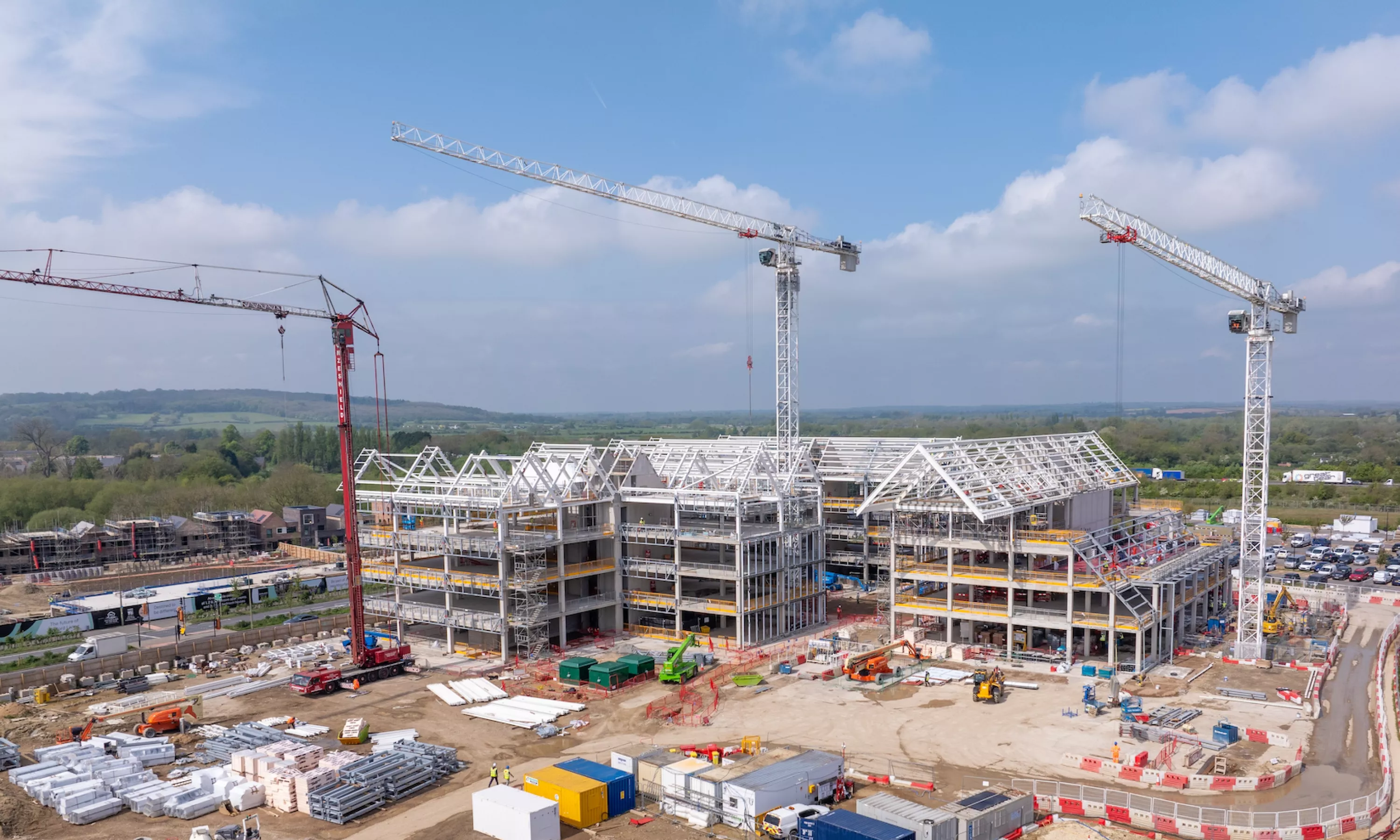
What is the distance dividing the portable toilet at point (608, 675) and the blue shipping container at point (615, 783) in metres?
12.7

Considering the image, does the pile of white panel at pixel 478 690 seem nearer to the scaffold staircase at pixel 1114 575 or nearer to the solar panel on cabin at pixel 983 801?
the solar panel on cabin at pixel 983 801

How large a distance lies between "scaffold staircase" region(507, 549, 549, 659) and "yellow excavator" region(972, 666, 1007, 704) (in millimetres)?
22368

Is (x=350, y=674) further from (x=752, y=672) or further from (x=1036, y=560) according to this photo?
(x=1036, y=560)

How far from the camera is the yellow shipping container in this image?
28.3 meters

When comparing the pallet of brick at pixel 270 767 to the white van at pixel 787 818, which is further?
Result: the pallet of brick at pixel 270 767

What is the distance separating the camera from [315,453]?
18175cm

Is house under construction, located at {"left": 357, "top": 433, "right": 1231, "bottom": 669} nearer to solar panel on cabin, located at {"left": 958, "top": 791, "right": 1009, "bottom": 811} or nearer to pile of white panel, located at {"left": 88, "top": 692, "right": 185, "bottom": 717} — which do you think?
pile of white panel, located at {"left": 88, "top": 692, "right": 185, "bottom": 717}

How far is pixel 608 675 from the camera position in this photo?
43.5 m

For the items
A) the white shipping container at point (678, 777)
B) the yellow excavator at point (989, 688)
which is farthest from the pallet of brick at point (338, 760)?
the yellow excavator at point (989, 688)

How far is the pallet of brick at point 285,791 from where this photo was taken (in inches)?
1205

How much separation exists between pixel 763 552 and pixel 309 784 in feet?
90.0

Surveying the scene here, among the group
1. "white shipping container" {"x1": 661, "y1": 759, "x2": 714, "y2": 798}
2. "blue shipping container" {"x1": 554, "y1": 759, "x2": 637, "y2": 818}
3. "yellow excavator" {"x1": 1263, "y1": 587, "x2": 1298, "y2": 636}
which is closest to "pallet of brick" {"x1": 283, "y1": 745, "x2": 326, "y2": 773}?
"blue shipping container" {"x1": 554, "y1": 759, "x2": 637, "y2": 818}

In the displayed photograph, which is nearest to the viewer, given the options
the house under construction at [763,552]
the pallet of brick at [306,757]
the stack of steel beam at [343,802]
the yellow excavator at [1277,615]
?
the stack of steel beam at [343,802]

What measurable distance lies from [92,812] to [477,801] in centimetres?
1359
